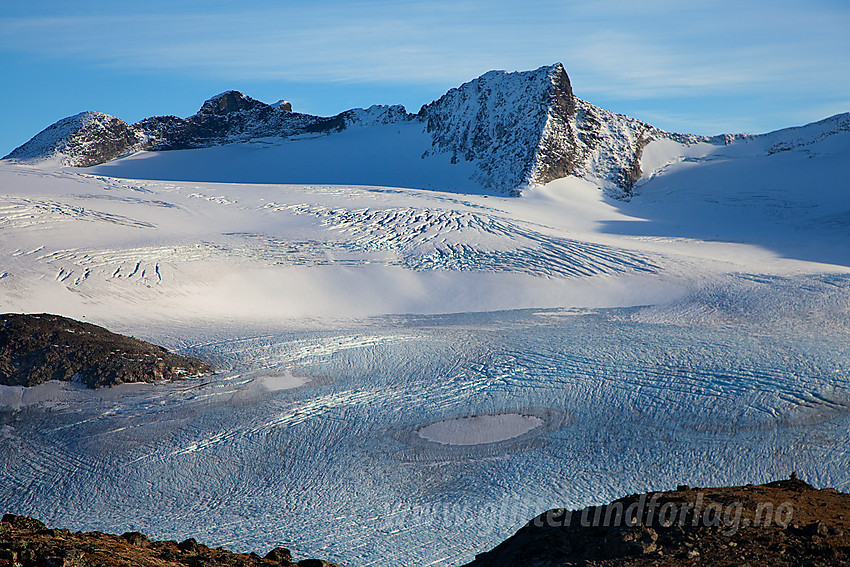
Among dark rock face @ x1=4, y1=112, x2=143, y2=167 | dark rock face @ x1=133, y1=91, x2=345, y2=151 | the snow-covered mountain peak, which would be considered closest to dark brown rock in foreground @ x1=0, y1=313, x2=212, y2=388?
dark rock face @ x1=4, y1=112, x2=143, y2=167

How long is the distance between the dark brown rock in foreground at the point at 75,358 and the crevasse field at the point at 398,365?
32 centimetres

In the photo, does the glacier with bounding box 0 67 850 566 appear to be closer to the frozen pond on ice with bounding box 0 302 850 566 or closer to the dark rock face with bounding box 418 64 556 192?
the frozen pond on ice with bounding box 0 302 850 566

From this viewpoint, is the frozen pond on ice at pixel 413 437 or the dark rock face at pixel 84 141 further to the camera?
the dark rock face at pixel 84 141

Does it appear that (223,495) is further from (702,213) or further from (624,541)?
(702,213)

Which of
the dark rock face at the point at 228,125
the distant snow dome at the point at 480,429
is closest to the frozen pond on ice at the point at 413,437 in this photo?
the distant snow dome at the point at 480,429

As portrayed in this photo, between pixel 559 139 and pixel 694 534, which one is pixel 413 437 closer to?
pixel 694 534

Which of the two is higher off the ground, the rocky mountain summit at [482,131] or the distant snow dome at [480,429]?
the rocky mountain summit at [482,131]

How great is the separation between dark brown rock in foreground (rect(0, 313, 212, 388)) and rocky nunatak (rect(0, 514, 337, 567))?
569 centimetres

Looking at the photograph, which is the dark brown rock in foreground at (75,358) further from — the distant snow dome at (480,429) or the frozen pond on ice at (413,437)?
the distant snow dome at (480,429)

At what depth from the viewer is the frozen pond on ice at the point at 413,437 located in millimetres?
7004

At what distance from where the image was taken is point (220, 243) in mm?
16844

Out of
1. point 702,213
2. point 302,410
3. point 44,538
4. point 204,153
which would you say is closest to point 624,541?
point 44,538

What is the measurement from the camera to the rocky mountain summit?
1206 inches

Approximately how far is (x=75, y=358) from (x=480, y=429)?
6119 mm
